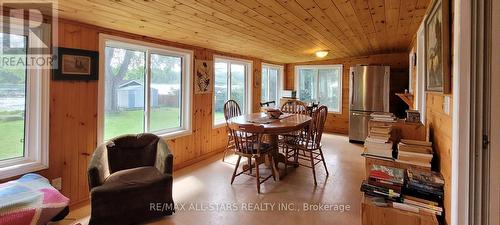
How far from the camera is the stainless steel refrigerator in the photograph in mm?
5531

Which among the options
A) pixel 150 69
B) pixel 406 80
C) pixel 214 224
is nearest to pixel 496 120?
pixel 214 224

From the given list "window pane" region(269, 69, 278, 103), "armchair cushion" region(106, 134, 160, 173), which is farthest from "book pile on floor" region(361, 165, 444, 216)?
"window pane" region(269, 69, 278, 103)

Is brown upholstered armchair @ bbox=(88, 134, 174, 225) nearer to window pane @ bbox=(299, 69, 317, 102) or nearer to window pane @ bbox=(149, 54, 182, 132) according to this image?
window pane @ bbox=(149, 54, 182, 132)

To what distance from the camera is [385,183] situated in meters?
1.96

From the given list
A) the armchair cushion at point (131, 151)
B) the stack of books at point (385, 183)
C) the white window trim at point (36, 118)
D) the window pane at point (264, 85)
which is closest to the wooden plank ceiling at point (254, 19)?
the white window trim at point (36, 118)

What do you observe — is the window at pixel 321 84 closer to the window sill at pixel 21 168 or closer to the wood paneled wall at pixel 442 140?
the wood paneled wall at pixel 442 140

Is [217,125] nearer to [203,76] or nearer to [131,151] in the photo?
[203,76]

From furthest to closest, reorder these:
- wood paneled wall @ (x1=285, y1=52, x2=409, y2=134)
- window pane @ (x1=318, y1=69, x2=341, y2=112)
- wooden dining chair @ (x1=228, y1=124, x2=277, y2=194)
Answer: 1. window pane @ (x1=318, y1=69, x2=341, y2=112)
2. wood paneled wall @ (x1=285, y1=52, x2=409, y2=134)
3. wooden dining chair @ (x1=228, y1=124, x2=277, y2=194)

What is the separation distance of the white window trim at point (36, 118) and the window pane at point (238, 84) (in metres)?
3.40

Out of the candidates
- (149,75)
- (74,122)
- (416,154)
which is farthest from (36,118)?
Answer: (416,154)

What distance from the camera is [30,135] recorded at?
7.80 feet

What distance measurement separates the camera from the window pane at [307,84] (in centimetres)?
725

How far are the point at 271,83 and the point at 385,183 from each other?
5372mm

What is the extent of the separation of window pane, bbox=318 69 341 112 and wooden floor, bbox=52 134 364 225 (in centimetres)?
293
